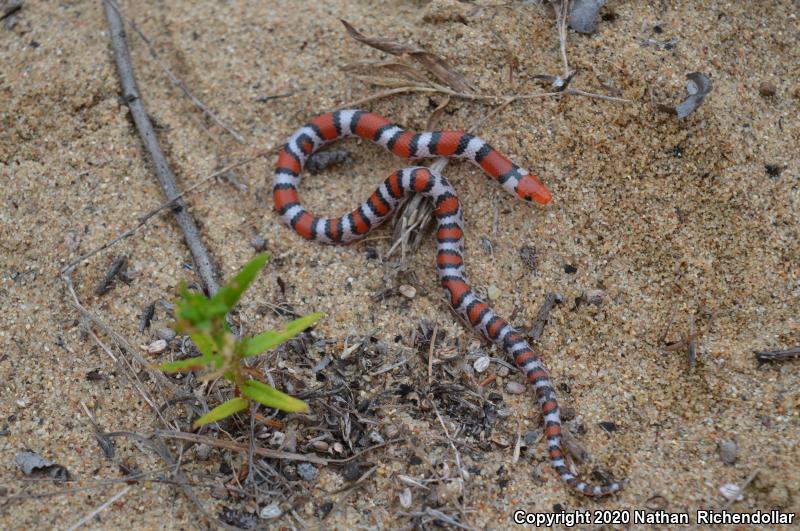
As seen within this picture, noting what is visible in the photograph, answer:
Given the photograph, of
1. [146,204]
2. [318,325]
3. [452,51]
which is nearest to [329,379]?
[318,325]

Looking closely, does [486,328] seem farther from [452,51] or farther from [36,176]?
[36,176]

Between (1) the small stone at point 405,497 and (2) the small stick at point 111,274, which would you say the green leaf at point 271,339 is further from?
(2) the small stick at point 111,274

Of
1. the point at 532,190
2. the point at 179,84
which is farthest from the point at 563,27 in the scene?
the point at 179,84

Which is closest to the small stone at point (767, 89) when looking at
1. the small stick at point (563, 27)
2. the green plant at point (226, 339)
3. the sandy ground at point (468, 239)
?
the sandy ground at point (468, 239)

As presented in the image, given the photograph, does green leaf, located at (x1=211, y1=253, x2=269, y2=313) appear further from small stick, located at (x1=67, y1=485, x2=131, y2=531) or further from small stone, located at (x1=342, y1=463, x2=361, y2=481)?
small stick, located at (x1=67, y1=485, x2=131, y2=531)

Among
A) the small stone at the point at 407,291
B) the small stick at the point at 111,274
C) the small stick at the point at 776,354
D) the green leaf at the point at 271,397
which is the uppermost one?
the green leaf at the point at 271,397

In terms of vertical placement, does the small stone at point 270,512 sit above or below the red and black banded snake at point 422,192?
below
